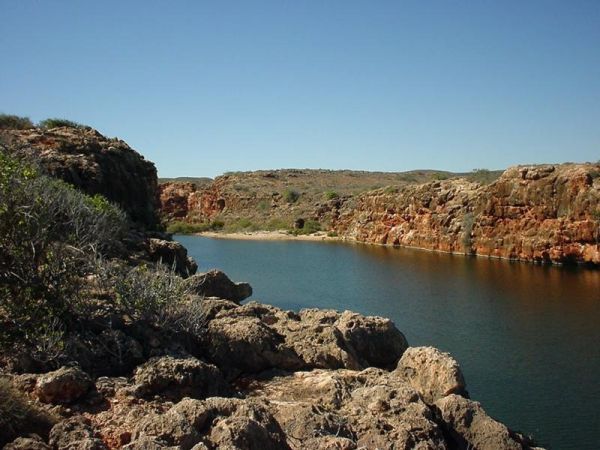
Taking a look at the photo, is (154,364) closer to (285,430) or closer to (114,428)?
(114,428)

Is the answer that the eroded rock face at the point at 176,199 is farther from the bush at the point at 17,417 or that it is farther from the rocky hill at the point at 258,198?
the bush at the point at 17,417

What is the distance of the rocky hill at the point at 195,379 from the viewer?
19.3 feet

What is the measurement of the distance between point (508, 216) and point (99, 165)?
32.5 meters

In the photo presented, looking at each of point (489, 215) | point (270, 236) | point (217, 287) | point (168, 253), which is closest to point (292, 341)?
point (217, 287)

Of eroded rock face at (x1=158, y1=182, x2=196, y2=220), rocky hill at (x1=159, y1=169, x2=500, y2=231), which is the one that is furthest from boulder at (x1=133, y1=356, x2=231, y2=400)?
eroded rock face at (x1=158, y1=182, x2=196, y2=220)

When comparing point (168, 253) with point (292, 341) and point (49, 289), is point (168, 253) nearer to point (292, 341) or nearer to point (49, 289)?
point (292, 341)

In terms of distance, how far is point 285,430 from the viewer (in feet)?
21.9

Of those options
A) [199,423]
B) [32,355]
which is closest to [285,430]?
[199,423]

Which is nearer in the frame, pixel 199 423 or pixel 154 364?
pixel 199 423

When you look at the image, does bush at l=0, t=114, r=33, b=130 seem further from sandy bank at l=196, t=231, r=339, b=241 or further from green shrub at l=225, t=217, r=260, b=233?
green shrub at l=225, t=217, r=260, b=233

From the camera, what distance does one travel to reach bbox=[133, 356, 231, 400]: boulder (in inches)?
287

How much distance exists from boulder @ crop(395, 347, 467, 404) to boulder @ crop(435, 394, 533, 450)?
784 millimetres

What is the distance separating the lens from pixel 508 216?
44.5 metres

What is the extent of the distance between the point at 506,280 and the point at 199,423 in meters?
29.3
